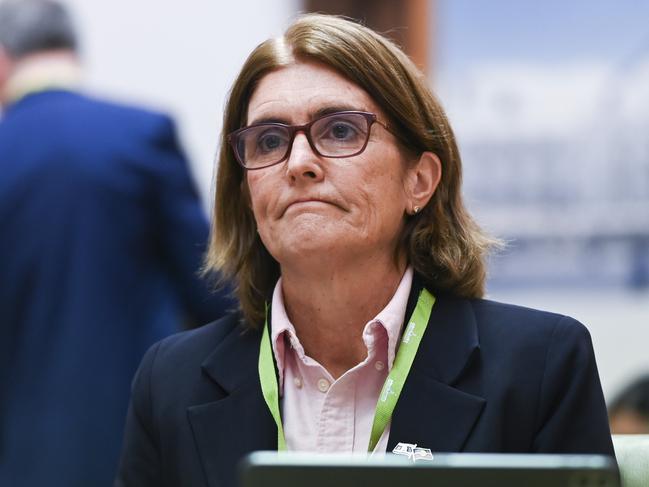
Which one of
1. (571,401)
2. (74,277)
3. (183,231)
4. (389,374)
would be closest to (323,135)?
(389,374)

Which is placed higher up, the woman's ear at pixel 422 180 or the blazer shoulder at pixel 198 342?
the woman's ear at pixel 422 180

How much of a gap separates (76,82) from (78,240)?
461 millimetres

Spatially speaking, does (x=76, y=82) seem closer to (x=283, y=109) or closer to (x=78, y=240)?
(x=78, y=240)

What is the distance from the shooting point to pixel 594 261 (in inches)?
202

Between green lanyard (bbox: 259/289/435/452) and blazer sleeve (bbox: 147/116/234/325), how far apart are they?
2.93 ft

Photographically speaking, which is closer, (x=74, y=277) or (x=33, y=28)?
(x=74, y=277)

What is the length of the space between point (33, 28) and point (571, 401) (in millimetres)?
1887

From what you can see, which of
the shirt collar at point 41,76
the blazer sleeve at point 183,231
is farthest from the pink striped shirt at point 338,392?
the shirt collar at point 41,76

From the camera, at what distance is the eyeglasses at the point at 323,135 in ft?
6.59

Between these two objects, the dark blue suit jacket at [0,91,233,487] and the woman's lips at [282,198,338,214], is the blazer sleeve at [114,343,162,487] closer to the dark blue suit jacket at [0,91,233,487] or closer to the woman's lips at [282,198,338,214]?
the woman's lips at [282,198,338,214]

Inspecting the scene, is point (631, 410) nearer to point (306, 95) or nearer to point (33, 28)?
point (33, 28)

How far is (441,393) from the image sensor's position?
198 cm

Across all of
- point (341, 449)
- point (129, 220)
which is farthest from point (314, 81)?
point (129, 220)

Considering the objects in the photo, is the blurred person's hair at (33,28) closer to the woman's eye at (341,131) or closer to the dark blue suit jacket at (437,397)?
the dark blue suit jacket at (437,397)
